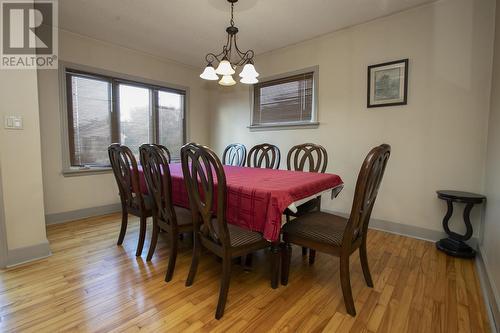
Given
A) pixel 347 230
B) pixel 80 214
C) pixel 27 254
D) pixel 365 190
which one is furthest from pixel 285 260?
pixel 80 214

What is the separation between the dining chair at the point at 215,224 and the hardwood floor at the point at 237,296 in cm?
21

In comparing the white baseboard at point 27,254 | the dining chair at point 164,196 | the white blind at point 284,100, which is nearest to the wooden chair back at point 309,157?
the white blind at point 284,100

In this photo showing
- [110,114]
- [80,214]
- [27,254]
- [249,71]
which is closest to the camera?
[27,254]

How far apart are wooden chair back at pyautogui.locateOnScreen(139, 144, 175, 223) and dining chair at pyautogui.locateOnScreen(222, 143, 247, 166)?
1.53 meters

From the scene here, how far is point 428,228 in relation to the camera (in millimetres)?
2469

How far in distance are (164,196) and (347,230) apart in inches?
50.0

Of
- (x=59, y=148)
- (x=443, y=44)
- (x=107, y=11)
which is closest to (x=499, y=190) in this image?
(x=443, y=44)

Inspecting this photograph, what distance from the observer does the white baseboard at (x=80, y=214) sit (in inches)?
115

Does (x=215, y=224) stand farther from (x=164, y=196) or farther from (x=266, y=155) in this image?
(x=266, y=155)

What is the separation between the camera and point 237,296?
1572 millimetres

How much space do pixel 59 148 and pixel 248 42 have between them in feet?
9.25

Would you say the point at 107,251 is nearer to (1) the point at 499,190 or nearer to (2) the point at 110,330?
(2) the point at 110,330

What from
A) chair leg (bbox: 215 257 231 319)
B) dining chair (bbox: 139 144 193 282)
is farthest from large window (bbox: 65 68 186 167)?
chair leg (bbox: 215 257 231 319)

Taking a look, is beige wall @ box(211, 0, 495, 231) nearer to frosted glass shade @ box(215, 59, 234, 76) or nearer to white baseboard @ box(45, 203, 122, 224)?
frosted glass shade @ box(215, 59, 234, 76)
